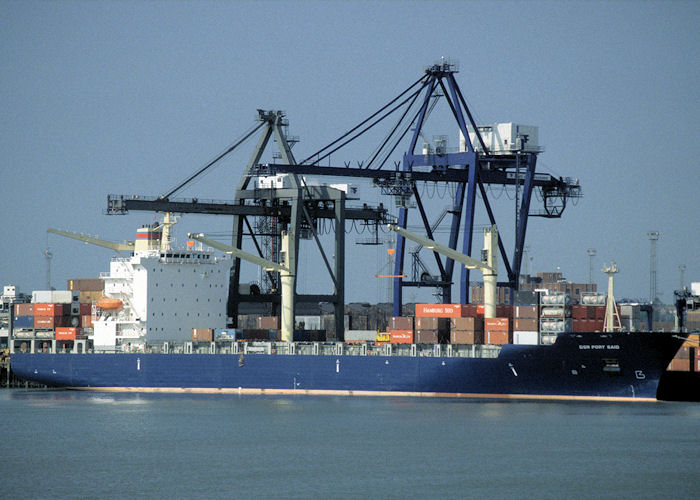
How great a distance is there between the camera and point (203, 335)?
199ft

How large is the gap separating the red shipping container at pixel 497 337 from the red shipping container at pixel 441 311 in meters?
1.75

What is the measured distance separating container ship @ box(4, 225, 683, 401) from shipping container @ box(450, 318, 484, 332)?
5 cm

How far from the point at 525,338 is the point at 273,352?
539 inches

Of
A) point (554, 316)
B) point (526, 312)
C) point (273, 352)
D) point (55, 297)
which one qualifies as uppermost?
point (55, 297)

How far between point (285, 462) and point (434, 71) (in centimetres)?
3134

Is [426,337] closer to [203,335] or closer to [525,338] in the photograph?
[525,338]

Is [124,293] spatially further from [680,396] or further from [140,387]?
[680,396]

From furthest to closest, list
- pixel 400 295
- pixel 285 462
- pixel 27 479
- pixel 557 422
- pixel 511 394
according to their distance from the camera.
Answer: pixel 400 295 < pixel 511 394 < pixel 557 422 < pixel 285 462 < pixel 27 479

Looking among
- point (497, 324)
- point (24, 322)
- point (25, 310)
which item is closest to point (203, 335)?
point (24, 322)

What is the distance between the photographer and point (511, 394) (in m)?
53.3

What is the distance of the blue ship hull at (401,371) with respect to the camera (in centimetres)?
5075

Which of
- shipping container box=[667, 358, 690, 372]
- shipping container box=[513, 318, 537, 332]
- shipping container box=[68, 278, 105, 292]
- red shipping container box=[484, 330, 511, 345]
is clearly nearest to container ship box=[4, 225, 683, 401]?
red shipping container box=[484, 330, 511, 345]

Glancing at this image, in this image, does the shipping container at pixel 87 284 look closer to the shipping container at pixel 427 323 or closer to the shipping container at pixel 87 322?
the shipping container at pixel 87 322

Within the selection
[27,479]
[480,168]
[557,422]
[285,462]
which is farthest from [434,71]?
[27,479]
